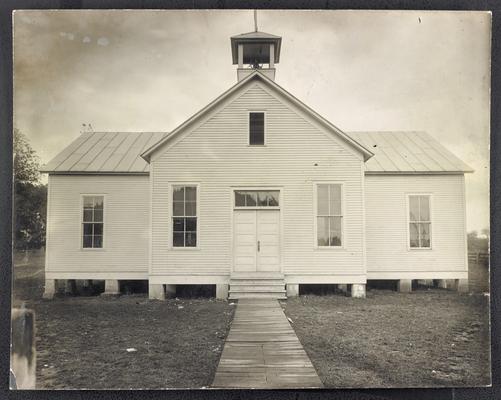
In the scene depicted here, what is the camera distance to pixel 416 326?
20.5 feet

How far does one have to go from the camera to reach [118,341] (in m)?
5.87

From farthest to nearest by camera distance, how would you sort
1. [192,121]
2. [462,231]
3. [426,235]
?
[426,235] → [192,121] → [462,231]

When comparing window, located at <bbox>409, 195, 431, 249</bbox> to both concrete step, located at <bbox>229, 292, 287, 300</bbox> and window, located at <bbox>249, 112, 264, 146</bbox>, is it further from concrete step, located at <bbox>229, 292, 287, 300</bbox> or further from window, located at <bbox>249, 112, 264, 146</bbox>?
window, located at <bbox>249, 112, 264, 146</bbox>

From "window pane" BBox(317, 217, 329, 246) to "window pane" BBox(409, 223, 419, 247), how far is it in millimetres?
1904

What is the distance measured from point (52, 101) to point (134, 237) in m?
2.82

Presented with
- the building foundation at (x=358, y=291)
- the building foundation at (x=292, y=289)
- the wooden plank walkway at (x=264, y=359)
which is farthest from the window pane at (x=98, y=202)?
the building foundation at (x=358, y=291)

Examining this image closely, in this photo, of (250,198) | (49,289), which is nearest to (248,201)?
(250,198)

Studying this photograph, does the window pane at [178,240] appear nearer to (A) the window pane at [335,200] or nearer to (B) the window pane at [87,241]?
(B) the window pane at [87,241]

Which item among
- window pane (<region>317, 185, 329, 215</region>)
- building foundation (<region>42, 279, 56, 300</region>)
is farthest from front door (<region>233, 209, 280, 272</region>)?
building foundation (<region>42, 279, 56, 300</region>)

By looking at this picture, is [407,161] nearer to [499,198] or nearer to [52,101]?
[499,198]

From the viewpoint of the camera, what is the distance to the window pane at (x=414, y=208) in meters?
8.52

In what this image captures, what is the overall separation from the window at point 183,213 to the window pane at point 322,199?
2.42m

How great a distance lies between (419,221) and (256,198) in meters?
3.47

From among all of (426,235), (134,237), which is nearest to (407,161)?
(426,235)
